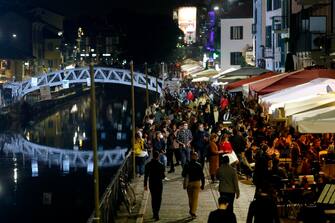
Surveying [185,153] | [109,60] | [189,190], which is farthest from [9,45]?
[189,190]

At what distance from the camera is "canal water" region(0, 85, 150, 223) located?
27516 mm

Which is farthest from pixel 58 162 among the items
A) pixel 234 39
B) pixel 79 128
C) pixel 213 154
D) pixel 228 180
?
pixel 234 39

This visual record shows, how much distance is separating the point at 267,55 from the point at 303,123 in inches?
1524

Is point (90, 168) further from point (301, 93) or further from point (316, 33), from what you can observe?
point (301, 93)

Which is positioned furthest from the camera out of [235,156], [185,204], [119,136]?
[119,136]

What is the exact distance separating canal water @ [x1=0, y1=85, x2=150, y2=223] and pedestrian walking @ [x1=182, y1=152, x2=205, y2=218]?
37.8ft

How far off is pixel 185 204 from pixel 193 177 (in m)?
2.56

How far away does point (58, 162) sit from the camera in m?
42.1

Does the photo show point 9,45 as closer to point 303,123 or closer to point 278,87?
point 278,87

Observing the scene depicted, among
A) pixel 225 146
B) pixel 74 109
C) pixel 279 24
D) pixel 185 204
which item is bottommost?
pixel 185 204

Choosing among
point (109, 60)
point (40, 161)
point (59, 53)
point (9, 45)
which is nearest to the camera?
point (40, 161)

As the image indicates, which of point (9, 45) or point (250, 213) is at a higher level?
point (9, 45)

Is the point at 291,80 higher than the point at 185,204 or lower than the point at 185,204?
higher

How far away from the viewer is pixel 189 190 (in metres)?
14.4
